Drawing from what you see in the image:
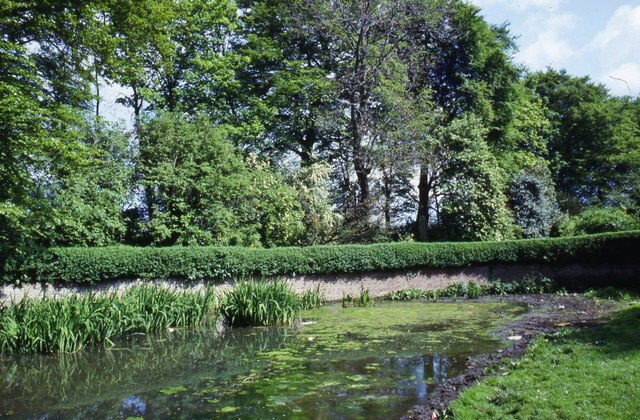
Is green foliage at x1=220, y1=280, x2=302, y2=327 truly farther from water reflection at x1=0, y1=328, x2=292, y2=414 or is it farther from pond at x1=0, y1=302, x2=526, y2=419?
water reflection at x1=0, y1=328, x2=292, y2=414

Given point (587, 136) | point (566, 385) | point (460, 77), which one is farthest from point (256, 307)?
point (587, 136)

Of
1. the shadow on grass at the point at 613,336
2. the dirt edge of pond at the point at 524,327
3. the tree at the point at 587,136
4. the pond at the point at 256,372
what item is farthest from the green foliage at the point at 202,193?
the tree at the point at 587,136

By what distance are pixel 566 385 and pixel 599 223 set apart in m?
19.6

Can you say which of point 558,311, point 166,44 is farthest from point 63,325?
point 166,44

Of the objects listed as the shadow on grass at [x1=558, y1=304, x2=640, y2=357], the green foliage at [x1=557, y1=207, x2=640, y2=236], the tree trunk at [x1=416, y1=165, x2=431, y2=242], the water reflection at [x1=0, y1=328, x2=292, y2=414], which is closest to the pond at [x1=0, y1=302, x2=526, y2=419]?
the water reflection at [x1=0, y1=328, x2=292, y2=414]

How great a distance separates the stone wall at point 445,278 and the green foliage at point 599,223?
4693 millimetres

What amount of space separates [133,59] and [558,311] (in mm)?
15837

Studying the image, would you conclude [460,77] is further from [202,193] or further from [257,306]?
[257,306]

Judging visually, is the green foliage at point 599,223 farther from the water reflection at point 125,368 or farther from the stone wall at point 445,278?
the water reflection at point 125,368

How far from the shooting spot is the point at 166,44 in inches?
763

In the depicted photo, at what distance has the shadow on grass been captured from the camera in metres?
7.14

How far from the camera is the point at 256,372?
26.0 feet

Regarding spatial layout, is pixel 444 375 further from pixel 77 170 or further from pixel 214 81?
pixel 214 81

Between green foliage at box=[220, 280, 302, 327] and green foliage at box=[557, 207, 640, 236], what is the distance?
653 inches
